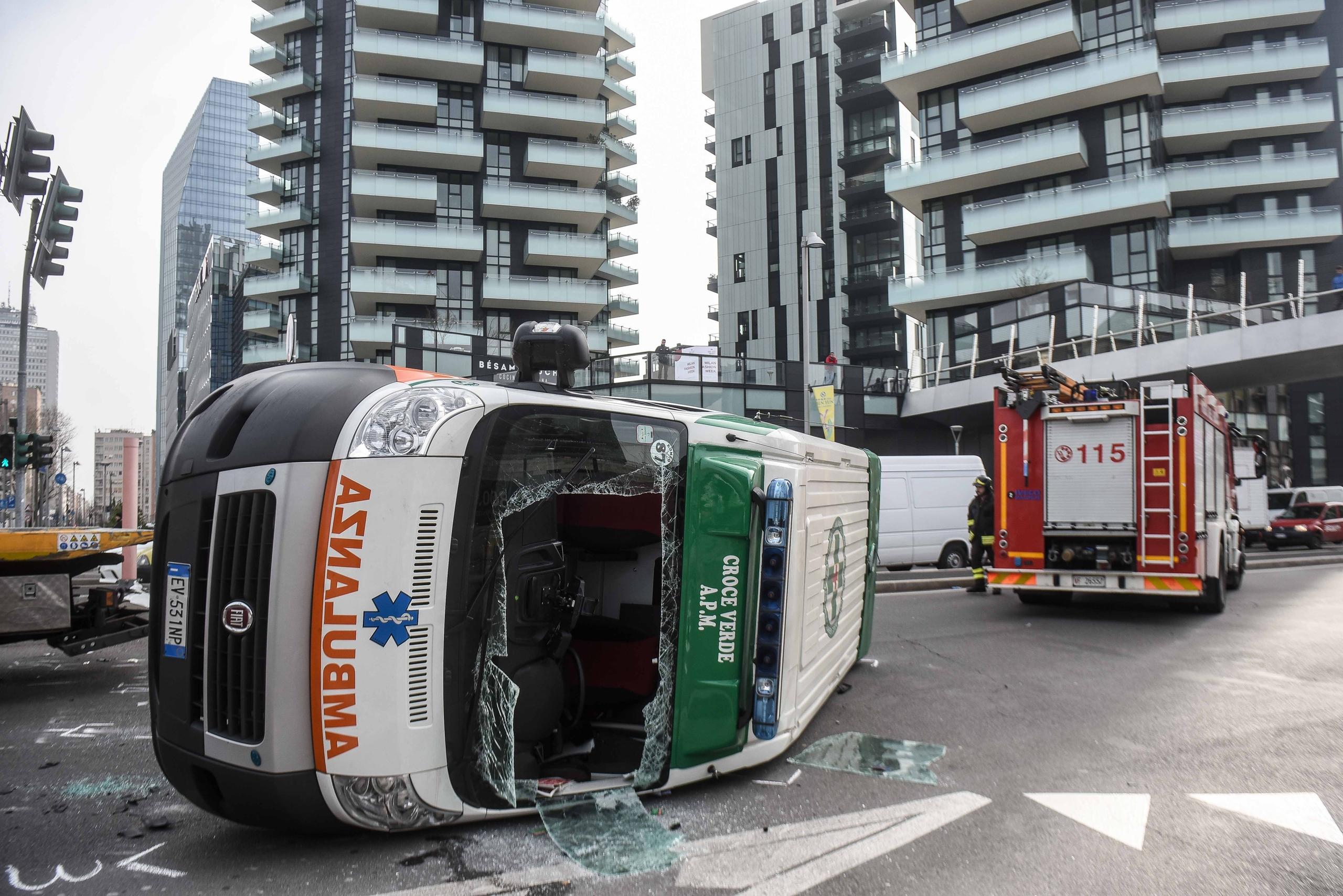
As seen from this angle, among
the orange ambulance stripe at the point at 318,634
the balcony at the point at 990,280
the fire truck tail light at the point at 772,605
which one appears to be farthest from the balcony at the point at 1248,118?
the orange ambulance stripe at the point at 318,634

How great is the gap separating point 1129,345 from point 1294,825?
23.8m

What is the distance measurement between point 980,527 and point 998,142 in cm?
2932

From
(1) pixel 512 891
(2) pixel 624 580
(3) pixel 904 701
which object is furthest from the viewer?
(3) pixel 904 701

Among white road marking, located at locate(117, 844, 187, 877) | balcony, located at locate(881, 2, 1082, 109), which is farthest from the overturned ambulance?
balcony, located at locate(881, 2, 1082, 109)

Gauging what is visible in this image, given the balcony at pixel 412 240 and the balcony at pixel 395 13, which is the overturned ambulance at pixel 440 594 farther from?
the balcony at pixel 395 13

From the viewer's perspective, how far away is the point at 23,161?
41.5ft

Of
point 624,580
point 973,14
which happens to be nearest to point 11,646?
point 624,580

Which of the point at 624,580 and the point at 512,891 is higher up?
the point at 624,580

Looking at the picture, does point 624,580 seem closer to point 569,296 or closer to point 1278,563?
point 1278,563

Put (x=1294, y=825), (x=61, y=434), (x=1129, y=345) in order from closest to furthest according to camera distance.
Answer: (x=1294, y=825) < (x=1129, y=345) < (x=61, y=434)

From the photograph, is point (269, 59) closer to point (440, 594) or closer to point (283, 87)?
point (283, 87)

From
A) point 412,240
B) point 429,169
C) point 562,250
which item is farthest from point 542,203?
point 412,240

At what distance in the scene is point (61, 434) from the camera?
54.2 meters

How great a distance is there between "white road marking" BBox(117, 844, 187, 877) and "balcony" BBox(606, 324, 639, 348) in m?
45.9
